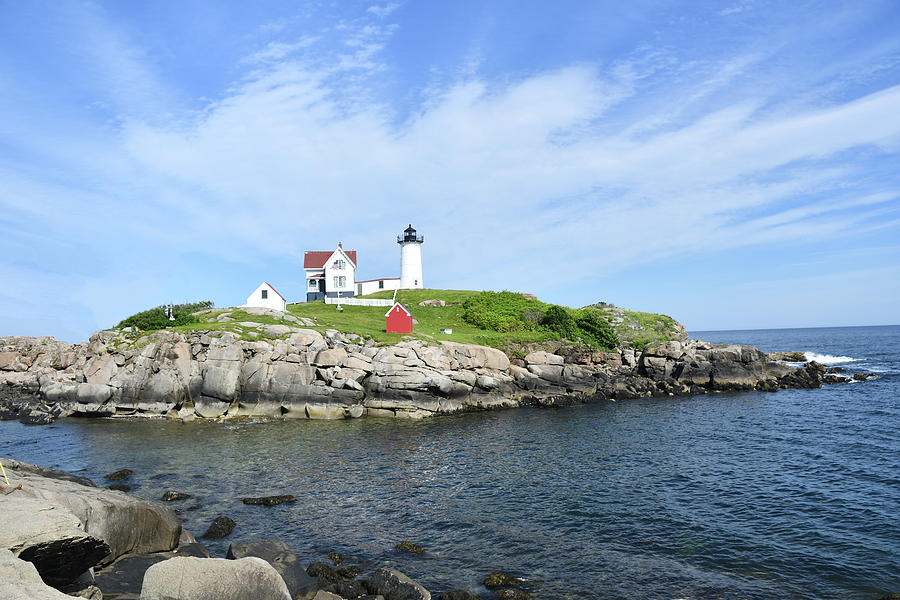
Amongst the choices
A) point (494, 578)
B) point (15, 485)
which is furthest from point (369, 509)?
point (15, 485)

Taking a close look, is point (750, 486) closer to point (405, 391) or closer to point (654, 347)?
point (405, 391)

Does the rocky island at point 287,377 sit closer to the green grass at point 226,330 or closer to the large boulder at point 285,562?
the green grass at point 226,330

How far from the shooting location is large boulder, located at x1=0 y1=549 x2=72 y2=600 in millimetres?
7646

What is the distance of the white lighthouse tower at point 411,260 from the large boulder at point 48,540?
270ft

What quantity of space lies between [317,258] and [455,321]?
29889mm

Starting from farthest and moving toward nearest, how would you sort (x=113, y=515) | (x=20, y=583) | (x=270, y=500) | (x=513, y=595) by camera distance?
(x=270, y=500)
(x=113, y=515)
(x=513, y=595)
(x=20, y=583)

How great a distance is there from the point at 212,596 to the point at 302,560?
320 inches

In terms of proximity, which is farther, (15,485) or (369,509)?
(369,509)

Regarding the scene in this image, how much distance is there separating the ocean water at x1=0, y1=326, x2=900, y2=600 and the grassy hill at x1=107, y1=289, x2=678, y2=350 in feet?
42.6

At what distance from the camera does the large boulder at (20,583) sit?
7.65 meters

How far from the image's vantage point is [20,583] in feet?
26.7

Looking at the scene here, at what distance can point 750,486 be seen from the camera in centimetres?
2419

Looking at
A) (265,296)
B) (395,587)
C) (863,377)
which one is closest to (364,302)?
(265,296)

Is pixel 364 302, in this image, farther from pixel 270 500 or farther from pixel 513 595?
pixel 513 595
